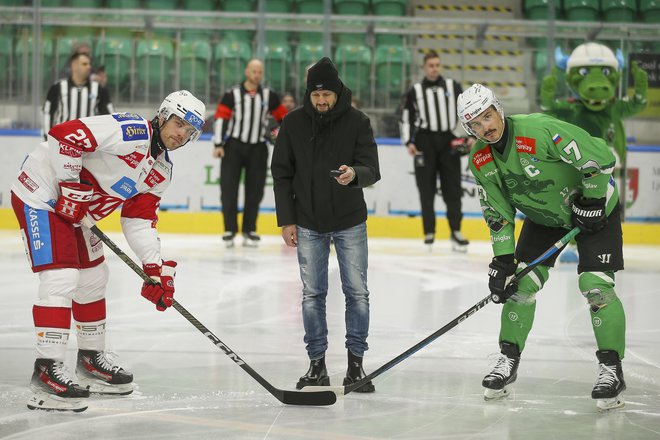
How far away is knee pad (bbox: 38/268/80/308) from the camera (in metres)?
3.44

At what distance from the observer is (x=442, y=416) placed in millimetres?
3422

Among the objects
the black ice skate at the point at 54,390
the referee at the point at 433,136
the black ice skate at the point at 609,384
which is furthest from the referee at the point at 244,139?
the black ice skate at the point at 609,384

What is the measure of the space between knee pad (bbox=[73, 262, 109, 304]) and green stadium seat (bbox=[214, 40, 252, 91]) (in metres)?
6.86

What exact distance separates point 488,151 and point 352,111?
54cm

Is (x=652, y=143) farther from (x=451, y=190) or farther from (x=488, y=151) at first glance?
(x=488, y=151)

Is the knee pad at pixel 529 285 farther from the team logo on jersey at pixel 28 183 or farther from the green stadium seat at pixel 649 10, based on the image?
the green stadium seat at pixel 649 10

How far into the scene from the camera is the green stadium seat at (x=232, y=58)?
34.3 ft

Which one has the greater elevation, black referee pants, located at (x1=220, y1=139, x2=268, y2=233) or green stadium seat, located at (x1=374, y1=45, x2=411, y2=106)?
green stadium seat, located at (x1=374, y1=45, x2=411, y2=106)

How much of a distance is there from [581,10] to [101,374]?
8428 millimetres

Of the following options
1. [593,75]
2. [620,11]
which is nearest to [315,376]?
[593,75]

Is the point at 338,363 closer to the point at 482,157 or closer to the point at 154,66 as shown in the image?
the point at 482,157

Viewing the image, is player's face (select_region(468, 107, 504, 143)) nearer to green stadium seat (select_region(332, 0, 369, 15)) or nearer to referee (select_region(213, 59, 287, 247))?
referee (select_region(213, 59, 287, 247))

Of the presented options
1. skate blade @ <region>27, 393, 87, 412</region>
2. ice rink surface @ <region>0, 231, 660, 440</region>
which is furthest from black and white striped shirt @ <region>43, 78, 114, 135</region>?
skate blade @ <region>27, 393, 87, 412</region>

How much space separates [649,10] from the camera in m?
10.8
